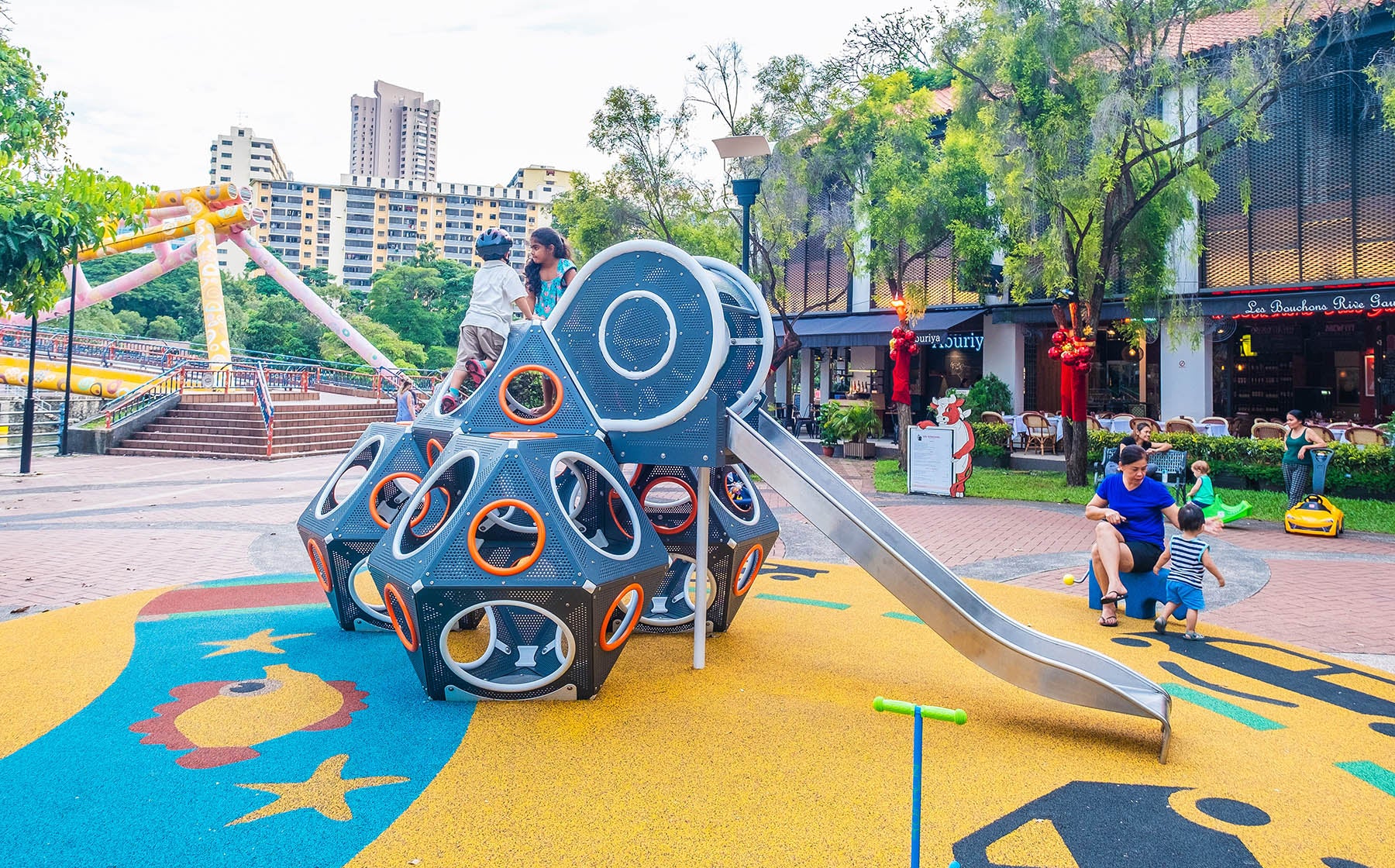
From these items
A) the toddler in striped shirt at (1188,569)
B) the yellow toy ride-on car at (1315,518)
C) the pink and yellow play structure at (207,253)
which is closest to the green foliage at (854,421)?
the yellow toy ride-on car at (1315,518)

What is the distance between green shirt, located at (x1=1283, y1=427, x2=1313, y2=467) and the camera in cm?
1262

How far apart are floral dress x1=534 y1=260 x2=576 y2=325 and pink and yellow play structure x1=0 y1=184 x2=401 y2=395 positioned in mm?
25426

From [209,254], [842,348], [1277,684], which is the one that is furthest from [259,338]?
[1277,684]

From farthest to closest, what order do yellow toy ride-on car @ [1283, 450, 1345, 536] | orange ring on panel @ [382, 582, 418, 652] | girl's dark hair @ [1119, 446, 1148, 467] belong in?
1. yellow toy ride-on car @ [1283, 450, 1345, 536]
2. girl's dark hair @ [1119, 446, 1148, 467]
3. orange ring on panel @ [382, 582, 418, 652]

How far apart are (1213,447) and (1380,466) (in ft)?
7.86

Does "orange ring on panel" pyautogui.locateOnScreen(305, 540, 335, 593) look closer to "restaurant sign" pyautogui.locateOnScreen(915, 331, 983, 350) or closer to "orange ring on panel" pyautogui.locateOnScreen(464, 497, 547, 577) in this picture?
"orange ring on panel" pyautogui.locateOnScreen(464, 497, 547, 577)

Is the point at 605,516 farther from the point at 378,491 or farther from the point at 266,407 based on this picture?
the point at 266,407

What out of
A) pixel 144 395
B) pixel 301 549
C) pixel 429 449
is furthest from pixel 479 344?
pixel 144 395

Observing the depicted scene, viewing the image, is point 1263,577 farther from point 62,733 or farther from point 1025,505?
point 62,733

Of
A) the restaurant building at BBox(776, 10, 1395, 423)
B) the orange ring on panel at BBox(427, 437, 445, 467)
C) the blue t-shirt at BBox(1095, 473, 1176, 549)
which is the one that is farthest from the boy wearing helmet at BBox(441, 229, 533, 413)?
the restaurant building at BBox(776, 10, 1395, 423)

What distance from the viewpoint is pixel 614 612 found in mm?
4977

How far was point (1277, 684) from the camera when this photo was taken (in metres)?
5.47

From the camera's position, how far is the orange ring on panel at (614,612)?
482cm

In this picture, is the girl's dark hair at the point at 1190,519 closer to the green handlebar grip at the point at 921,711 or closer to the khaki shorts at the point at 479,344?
the green handlebar grip at the point at 921,711
